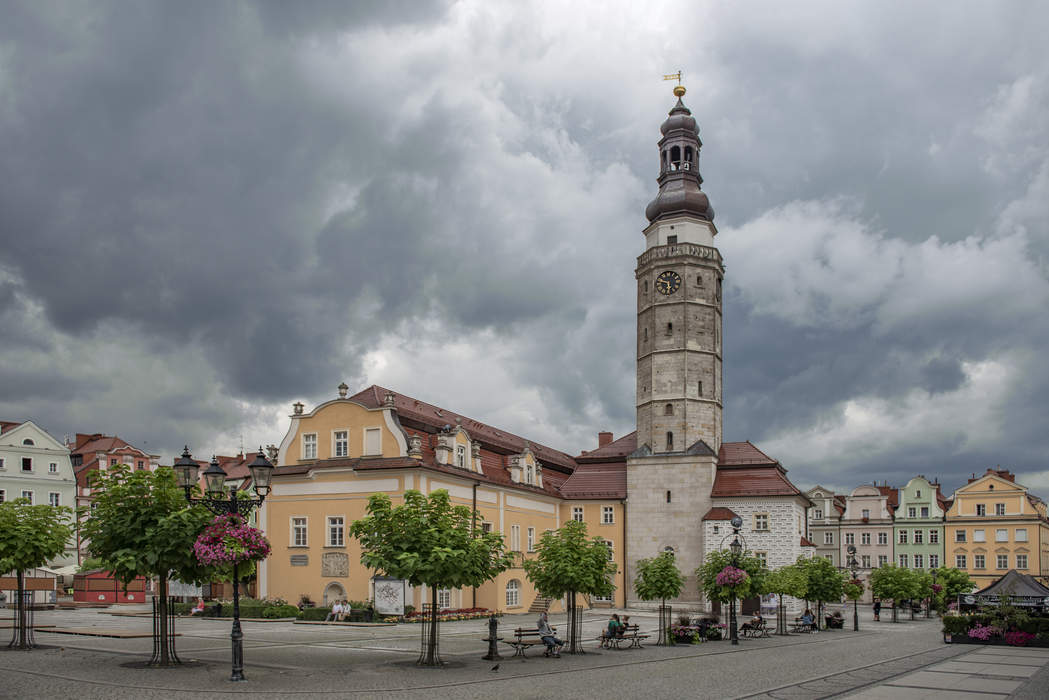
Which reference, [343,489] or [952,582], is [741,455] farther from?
[343,489]

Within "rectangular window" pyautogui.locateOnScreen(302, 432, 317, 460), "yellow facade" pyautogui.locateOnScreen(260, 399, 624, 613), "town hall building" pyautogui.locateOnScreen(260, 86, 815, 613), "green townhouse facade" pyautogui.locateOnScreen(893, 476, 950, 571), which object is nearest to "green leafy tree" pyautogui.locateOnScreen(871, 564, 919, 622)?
"town hall building" pyautogui.locateOnScreen(260, 86, 815, 613)

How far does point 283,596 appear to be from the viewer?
152 feet

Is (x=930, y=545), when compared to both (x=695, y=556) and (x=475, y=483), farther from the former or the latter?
(x=475, y=483)

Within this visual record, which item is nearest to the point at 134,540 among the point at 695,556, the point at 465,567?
the point at 465,567

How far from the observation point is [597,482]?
6438 centimetres

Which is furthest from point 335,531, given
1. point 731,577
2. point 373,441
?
point 731,577

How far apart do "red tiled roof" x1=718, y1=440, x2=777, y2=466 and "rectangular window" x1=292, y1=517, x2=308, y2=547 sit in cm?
2892

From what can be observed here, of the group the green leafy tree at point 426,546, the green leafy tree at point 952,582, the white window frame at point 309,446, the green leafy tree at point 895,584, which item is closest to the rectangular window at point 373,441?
the white window frame at point 309,446

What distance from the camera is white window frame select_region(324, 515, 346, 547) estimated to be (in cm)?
4597

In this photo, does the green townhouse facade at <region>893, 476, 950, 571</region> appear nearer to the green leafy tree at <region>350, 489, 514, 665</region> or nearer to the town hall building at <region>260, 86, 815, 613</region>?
the town hall building at <region>260, 86, 815, 613</region>

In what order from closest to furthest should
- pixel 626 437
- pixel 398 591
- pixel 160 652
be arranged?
pixel 160 652 → pixel 398 591 → pixel 626 437

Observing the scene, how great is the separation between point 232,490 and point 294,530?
89.4ft

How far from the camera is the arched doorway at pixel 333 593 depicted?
4512 cm

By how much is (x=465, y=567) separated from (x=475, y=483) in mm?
25076
